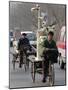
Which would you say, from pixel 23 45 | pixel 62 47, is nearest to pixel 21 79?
pixel 23 45

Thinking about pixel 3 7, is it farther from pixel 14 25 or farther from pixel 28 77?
pixel 28 77

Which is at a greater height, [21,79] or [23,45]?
[23,45]

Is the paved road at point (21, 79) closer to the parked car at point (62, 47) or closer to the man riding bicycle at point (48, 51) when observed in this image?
the man riding bicycle at point (48, 51)

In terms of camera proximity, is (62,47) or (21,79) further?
(62,47)

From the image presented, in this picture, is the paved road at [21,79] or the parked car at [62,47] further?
the parked car at [62,47]

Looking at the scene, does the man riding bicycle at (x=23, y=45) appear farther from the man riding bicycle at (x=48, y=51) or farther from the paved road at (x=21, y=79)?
the man riding bicycle at (x=48, y=51)

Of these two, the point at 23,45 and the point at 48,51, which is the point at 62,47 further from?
the point at 23,45

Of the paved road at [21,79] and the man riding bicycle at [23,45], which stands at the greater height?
the man riding bicycle at [23,45]

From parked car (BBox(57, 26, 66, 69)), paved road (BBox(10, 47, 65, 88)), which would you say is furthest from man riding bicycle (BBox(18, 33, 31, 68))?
parked car (BBox(57, 26, 66, 69))

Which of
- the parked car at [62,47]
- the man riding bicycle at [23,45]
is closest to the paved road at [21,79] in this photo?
the man riding bicycle at [23,45]

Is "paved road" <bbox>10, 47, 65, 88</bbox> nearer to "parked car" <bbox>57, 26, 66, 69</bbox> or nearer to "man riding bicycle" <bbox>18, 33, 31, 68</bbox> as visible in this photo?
"man riding bicycle" <bbox>18, 33, 31, 68</bbox>

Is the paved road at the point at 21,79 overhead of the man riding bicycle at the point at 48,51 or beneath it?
beneath

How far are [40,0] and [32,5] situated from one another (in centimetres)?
11

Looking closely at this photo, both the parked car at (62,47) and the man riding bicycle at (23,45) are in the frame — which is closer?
the man riding bicycle at (23,45)
